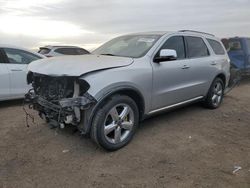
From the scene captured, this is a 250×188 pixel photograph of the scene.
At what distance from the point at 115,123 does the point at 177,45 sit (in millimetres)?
2196

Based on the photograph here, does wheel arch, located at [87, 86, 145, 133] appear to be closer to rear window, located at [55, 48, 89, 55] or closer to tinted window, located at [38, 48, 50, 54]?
tinted window, located at [38, 48, 50, 54]

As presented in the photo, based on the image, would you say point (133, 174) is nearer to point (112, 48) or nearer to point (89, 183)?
point (89, 183)

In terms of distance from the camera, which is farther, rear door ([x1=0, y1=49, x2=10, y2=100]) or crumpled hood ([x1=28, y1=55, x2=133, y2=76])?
rear door ([x1=0, y1=49, x2=10, y2=100])

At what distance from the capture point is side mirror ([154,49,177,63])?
4.86 metres

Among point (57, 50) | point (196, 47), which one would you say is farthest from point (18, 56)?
point (57, 50)

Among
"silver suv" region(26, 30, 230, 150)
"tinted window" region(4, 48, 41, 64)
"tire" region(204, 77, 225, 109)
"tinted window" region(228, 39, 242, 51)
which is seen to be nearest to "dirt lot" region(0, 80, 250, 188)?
"silver suv" region(26, 30, 230, 150)

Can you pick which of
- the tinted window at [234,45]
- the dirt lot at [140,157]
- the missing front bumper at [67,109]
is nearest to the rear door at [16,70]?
the dirt lot at [140,157]

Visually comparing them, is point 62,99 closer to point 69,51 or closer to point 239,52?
point 239,52

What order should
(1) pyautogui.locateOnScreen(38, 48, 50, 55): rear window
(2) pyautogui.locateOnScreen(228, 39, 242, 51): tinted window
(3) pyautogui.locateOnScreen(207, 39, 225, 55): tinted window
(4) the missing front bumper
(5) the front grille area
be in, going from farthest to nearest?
(1) pyautogui.locateOnScreen(38, 48, 50, 55): rear window, (2) pyautogui.locateOnScreen(228, 39, 242, 51): tinted window, (3) pyautogui.locateOnScreen(207, 39, 225, 55): tinted window, (5) the front grille area, (4) the missing front bumper

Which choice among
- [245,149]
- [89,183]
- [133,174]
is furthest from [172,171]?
[245,149]

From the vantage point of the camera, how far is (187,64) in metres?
5.74

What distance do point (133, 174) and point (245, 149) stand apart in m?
1.92

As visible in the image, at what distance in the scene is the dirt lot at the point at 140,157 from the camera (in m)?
3.64

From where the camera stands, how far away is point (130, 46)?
5.34 metres
